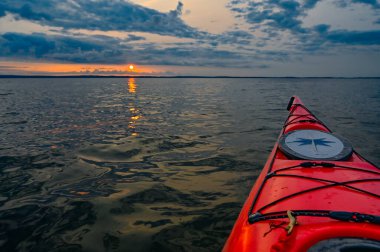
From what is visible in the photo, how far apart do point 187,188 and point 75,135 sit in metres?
7.15

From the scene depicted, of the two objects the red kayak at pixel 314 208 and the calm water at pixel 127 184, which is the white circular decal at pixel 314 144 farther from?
the calm water at pixel 127 184

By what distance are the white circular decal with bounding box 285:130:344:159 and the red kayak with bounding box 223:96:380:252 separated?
0.02 m

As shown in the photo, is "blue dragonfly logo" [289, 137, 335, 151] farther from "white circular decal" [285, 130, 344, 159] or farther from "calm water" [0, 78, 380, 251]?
"calm water" [0, 78, 380, 251]

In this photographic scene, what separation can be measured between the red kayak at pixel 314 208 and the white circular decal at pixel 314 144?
0.07 feet

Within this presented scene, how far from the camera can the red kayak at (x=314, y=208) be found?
222 cm

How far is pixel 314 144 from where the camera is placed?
17.7ft

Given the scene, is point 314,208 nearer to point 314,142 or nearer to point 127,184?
point 314,142

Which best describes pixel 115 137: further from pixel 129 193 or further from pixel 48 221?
pixel 48 221

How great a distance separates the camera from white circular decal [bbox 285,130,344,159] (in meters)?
4.93

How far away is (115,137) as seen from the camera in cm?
1098

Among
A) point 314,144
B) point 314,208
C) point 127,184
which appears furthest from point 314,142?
point 127,184

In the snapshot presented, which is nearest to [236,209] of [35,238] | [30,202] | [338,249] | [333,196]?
[333,196]

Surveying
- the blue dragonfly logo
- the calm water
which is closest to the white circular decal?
the blue dragonfly logo

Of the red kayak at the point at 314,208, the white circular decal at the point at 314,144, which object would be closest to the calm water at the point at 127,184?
the red kayak at the point at 314,208
